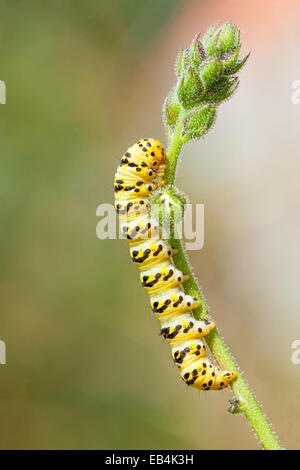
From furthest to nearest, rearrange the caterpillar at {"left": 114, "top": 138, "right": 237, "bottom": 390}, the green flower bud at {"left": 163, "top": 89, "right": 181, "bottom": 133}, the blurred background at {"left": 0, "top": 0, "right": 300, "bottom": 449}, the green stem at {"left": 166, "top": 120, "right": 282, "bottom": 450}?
the blurred background at {"left": 0, "top": 0, "right": 300, "bottom": 449}, the caterpillar at {"left": 114, "top": 138, "right": 237, "bottom": 390}, the green flower bud at {"left": 163, "top": 89, "right": 181, "bottom": 133}, the green stem at {"left": 166, "top": 120, "right": 282, "bottom": 450}

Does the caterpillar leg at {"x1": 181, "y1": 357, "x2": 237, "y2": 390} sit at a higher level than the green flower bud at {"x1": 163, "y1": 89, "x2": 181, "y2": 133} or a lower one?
lower

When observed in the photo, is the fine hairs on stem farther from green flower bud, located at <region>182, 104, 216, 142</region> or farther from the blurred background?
the blurred background

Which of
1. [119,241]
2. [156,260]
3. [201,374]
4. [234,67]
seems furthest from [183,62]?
[119,241]

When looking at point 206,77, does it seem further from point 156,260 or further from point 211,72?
point 156,260

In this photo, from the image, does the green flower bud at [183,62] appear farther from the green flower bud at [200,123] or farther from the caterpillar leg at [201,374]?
the caterpillar leg at [201,374]

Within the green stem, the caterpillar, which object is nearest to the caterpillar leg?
the caterpillar

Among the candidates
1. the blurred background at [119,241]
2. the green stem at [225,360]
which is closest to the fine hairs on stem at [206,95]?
the green stem at [225,360]

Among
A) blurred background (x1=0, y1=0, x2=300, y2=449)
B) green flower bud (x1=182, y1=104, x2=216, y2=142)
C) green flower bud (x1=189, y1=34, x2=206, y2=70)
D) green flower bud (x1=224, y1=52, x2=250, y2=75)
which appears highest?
blurred background (x1=0, y1=0, x2=300, y2=449)
